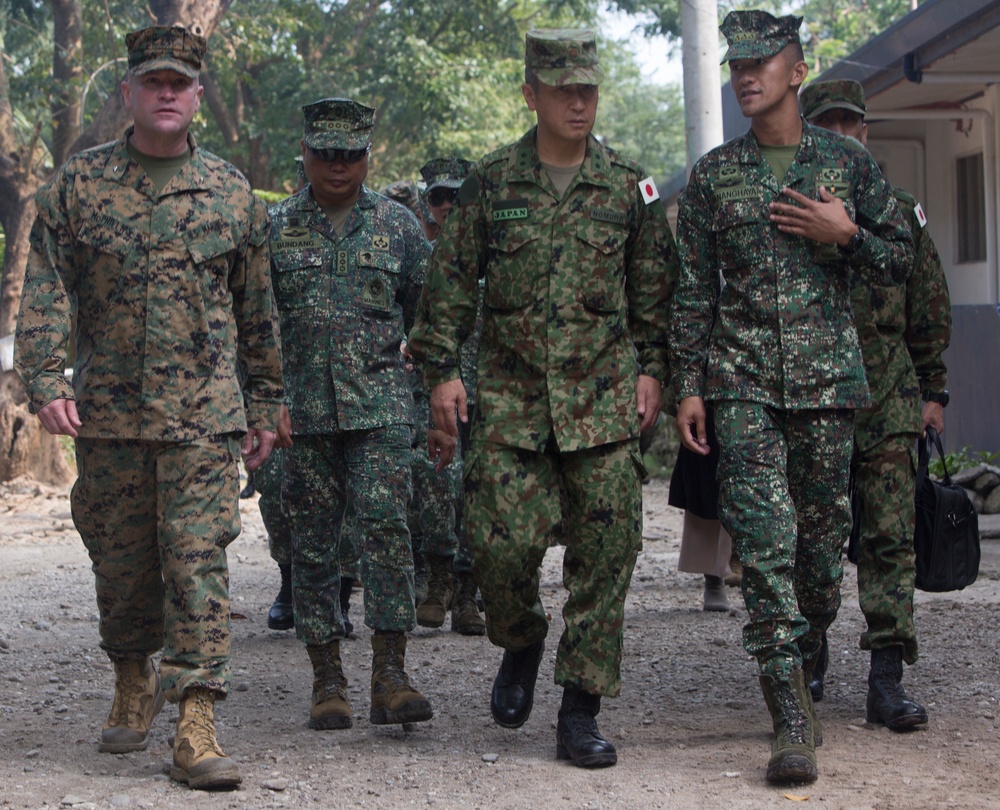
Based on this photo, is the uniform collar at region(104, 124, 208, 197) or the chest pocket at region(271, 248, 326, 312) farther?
the chest pocket at region(271, 248, 326, 312)

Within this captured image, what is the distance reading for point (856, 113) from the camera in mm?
5727

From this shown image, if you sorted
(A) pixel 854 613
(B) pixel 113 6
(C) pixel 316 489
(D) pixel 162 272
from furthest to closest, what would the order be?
(B) pixel 113 6
(A) pixel 854 613
(C) pixel 316 489
(D) pixel 162 272

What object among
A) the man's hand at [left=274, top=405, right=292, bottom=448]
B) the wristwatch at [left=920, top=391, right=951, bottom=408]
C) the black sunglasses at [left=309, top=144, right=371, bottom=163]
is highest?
the black sunglasses at [left=309, top=144, right=371, bottom=163]

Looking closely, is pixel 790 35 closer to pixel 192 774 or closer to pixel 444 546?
pixel 192 774

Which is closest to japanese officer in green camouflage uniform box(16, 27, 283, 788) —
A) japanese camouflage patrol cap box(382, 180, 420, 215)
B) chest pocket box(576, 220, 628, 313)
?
chest pocket box(576, 220, 628, 313)

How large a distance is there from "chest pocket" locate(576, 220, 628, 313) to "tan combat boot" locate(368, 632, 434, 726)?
1.41 meters

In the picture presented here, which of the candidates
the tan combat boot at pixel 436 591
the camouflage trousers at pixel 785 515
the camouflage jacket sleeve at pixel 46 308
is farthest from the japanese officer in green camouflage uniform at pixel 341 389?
the tan combat boot at pixel 436 591

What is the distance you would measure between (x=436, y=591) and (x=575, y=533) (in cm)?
280

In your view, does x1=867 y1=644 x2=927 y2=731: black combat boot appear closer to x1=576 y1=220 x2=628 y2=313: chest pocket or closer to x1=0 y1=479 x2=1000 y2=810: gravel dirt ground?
x1=0 y1=479 x2=1000 y2=810: gravel dirt ground

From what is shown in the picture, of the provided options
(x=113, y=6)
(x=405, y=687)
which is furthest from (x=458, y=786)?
(x=113, y=6)

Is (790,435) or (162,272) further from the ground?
(162,272)

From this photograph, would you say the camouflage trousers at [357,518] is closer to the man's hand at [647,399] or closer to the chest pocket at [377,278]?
the chest pocket at [377,278]

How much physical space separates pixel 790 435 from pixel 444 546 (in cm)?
299

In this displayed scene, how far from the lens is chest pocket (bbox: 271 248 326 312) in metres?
5.46
